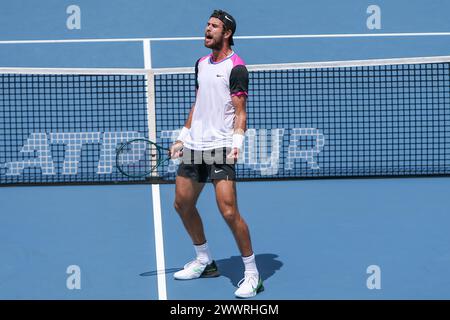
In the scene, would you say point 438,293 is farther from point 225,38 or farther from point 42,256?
point 42,256

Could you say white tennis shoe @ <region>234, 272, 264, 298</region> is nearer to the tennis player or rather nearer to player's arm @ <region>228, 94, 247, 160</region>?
the tennis player

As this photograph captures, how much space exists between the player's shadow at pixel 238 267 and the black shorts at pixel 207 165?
1014 mm

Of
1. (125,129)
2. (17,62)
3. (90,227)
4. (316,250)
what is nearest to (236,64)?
(316,250)

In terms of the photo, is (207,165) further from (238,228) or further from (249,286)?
(249,286)

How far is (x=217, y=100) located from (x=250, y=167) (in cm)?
516

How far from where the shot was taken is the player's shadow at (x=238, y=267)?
7.87 meters

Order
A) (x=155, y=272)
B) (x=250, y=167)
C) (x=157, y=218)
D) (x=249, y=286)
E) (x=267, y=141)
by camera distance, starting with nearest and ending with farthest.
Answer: (x=249, y=286), (x=155, y=272), (x=157, y=218), (x=250, y=167), (x=267, y=141)

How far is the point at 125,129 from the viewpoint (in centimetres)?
1305

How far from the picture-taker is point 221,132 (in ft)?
23.7

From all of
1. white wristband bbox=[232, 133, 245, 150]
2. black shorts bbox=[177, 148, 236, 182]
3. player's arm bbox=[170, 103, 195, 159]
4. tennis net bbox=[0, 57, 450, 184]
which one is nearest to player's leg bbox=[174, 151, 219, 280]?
black shorts bbox=[177, 148, 236, 182]

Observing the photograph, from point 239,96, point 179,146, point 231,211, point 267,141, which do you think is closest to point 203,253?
point 231,211

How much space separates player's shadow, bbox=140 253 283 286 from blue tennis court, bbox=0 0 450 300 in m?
0.03

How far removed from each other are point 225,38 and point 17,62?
33.3 ft

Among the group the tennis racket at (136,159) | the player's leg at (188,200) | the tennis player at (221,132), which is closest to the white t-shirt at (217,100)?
the tennis player at (221,132)
